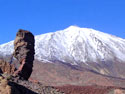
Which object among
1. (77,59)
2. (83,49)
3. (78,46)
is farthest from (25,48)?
(78,46)

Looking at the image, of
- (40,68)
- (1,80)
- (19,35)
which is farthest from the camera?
(40,68)

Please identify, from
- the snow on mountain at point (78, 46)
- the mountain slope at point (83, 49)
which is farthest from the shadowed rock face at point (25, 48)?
the snow on mountain at point (78, 46)

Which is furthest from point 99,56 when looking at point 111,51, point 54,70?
point 54,70

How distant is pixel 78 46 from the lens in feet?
557

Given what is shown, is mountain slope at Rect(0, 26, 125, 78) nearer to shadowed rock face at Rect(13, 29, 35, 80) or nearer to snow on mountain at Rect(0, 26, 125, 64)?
snow on mountain at Rect(0, 26, 125, 64)

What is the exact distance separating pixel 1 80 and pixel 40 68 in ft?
278

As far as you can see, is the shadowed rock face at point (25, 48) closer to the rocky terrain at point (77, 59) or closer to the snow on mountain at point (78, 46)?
the rocky terrain at point (77, 59)

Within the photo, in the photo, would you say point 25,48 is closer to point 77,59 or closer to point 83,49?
point 77,59

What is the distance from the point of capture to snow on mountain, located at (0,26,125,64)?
5915 inches

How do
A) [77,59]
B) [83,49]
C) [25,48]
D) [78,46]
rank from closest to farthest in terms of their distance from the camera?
1. [25,48]
2. [77,59]
3. [83,49]
4. [78,46]

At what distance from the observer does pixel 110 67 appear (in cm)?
13850

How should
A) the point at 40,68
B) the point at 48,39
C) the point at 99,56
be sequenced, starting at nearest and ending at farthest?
the point at 40,68
the point at 99,56
the point at 48,39

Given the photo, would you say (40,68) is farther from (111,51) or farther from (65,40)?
(65,40)

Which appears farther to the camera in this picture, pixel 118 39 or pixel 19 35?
pixel 118 39
